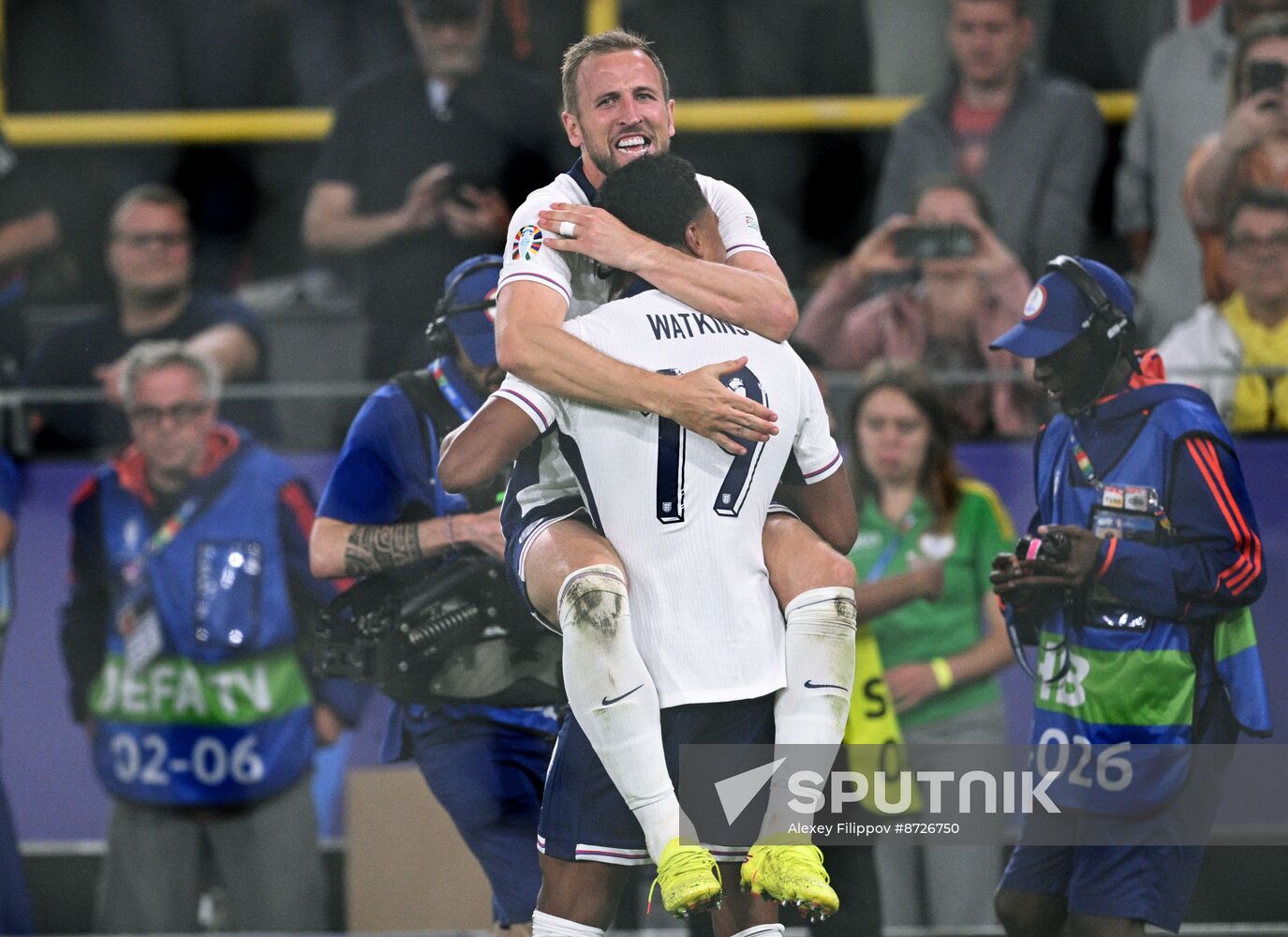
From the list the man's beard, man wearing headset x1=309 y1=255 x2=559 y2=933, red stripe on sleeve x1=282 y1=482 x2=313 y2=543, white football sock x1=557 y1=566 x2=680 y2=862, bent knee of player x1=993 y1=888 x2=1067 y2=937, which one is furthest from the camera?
red stripe on sleeve x1=282 y1=482 x2=313 y2=543

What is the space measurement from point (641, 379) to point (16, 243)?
251cm

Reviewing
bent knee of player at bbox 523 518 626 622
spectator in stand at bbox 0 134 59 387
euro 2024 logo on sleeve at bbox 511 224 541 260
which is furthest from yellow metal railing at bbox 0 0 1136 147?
bent knee of player at bbox 523 518 626 622

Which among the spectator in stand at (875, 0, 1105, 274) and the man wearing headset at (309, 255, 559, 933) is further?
the spectator in stand at (875, 0, 1105, 274)

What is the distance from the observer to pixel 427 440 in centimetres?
328

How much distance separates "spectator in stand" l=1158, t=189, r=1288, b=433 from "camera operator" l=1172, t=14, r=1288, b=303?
0.03 metres

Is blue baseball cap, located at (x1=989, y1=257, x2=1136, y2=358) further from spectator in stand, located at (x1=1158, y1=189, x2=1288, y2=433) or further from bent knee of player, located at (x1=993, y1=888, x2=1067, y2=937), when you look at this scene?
bent knee of player, located at (x1=993, y1=888, x2=1067, y2=937)

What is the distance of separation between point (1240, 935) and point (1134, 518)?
3.56 ft

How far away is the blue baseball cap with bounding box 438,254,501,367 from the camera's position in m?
3.22

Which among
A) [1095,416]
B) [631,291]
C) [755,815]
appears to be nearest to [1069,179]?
[1095,416]

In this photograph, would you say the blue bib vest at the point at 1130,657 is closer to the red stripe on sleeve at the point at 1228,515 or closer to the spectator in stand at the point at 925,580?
the red stripe on sleeve at the point at 1228,515

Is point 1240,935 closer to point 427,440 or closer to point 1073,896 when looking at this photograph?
point 1073,896

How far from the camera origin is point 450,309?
3309 mm

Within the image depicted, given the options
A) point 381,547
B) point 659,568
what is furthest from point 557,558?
point 381,547

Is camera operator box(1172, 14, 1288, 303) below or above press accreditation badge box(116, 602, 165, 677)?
above
